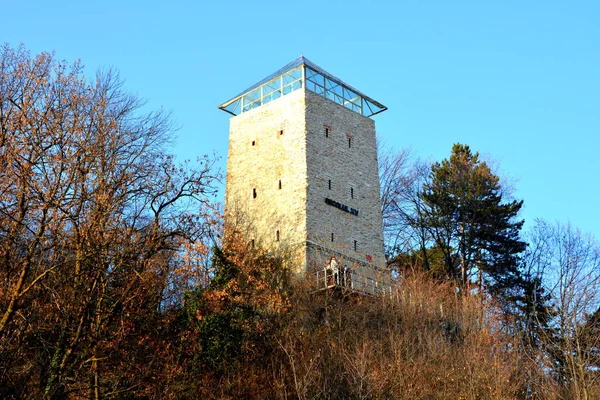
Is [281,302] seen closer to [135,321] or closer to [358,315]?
[358,315]

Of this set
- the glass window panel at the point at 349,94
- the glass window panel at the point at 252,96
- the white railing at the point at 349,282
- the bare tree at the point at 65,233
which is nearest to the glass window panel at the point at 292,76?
the glass window panel at the point at 252,96

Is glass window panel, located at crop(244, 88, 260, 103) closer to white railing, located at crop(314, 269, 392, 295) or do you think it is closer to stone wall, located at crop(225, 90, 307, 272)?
stone wall, located at crop(225, 90, 307, 272)

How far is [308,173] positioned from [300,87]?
385cm

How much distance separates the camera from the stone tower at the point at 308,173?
24.2 meters

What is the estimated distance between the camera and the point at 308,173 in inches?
974

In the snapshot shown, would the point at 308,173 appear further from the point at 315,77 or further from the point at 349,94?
the point at 349,94

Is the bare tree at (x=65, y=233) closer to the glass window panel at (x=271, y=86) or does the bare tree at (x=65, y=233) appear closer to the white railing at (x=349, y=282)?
the white railing at (x=349, y=282)

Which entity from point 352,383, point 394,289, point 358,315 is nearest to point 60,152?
point 352,383

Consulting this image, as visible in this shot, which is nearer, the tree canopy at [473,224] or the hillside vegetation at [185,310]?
the hillside vegetation at [185,310]

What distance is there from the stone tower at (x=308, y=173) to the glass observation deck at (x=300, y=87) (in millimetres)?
45

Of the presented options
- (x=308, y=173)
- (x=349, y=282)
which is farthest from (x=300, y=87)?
(x=349, y=282)

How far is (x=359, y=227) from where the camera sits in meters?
25.8

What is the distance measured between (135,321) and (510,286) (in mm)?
18299

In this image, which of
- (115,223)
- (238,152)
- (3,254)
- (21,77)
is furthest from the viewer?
(238,152)
